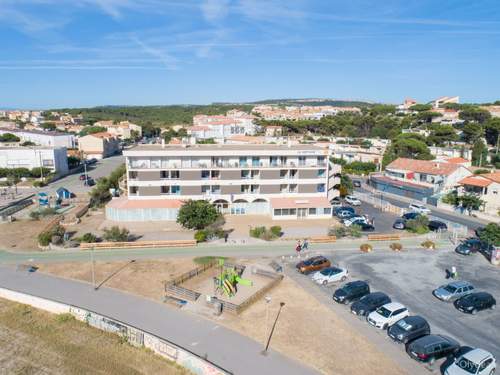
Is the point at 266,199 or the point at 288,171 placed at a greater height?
the point at 288,171

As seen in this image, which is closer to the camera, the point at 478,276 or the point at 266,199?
the point at 478,276

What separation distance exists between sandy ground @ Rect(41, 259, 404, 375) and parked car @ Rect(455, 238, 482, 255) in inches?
799

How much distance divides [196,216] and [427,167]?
45882 millimetres

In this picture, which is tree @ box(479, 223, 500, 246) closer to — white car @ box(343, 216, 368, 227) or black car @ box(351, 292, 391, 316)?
white car @ box(343, 216, 368, 227)

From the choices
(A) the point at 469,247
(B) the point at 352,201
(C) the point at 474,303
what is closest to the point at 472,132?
(B) the point at 352,201

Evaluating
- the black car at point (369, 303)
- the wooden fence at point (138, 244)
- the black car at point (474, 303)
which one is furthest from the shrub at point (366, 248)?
the wooden fence at point (138, 244)

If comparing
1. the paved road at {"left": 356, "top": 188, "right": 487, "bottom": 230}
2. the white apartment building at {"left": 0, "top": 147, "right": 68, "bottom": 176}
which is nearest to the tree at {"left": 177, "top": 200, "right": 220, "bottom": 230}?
the paved road at {"left": 356, "top": 188, "right": 487, "bottom": 230}

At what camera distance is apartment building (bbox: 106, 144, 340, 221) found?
5056 cm

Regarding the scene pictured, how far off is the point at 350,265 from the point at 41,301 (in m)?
26.4

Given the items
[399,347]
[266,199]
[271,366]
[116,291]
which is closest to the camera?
[271,366]

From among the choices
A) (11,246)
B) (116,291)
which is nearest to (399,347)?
(116,291)

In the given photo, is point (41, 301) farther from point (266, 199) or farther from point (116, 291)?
point (266, 199)

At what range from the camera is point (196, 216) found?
43.6 meters

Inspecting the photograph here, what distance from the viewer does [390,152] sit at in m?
95.7
